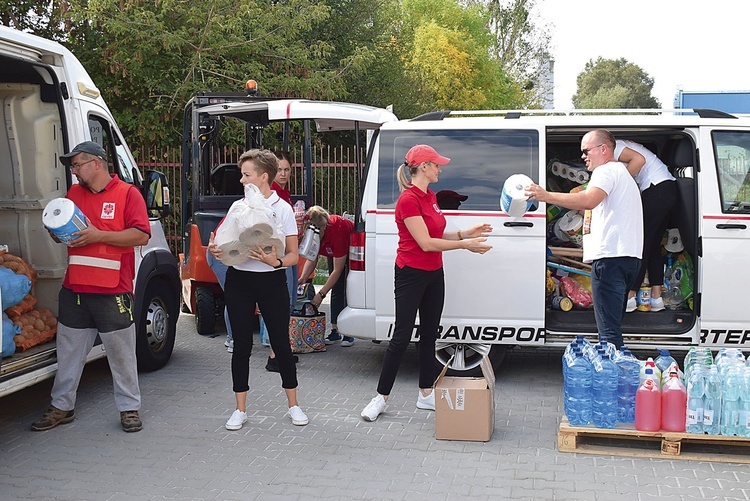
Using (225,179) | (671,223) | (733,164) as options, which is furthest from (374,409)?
(225,179)

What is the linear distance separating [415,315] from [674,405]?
180 centimetres

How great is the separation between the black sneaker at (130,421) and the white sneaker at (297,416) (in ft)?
3.51

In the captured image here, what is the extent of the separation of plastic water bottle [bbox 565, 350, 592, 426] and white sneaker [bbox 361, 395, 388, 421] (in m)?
1.39

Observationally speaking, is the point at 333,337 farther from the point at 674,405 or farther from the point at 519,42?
the point at 519,42

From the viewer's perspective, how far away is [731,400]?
502 centimetres

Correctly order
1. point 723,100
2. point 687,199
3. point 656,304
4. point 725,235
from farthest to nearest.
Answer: point 723,100, point 656,304, point 687,199, point 725,235

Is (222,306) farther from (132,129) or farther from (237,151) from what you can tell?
(132,129)

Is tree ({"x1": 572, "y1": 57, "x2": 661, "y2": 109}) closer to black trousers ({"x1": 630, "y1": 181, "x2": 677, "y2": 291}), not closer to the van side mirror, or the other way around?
black trousers ({"x1": 630, "y1": 181, "x2": 677, "y2": 291})

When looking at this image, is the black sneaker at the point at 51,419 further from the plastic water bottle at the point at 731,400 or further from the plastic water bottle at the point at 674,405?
the plastic water bottle at the point at 731,400

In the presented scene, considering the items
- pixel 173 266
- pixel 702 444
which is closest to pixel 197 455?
pixel 173 266

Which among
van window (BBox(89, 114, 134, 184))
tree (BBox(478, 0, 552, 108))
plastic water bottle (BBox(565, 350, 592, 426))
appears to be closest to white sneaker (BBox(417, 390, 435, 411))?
plastic water bottle (BBox(565, 350, 592, 426))

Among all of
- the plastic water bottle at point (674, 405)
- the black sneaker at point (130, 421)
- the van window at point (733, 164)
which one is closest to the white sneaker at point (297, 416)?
the black sneaker at point (130, 421)

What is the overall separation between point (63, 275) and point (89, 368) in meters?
1.82

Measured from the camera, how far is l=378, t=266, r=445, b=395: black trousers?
18.8 feet
